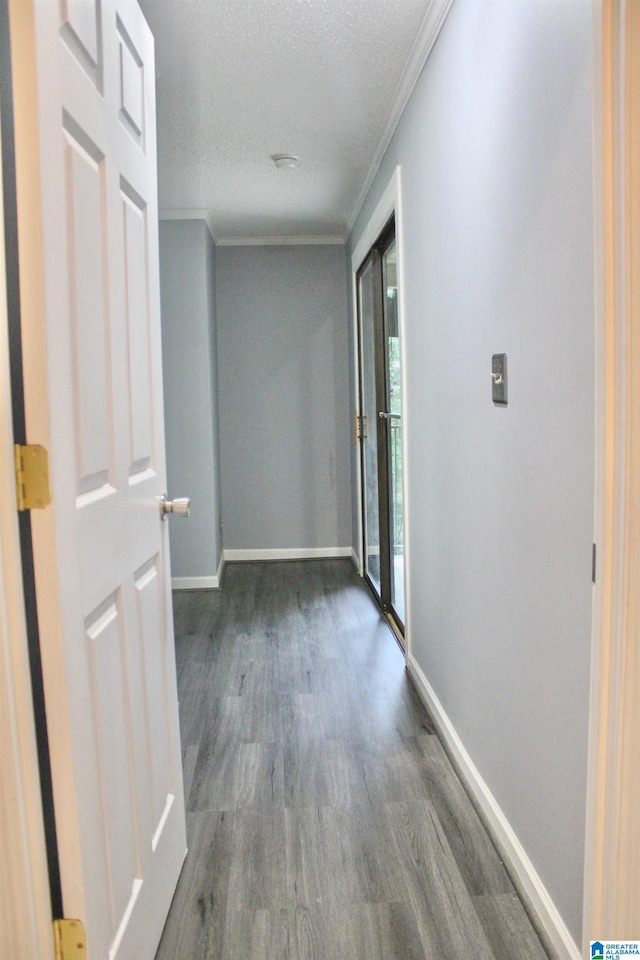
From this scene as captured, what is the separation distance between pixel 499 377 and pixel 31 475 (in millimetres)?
1211

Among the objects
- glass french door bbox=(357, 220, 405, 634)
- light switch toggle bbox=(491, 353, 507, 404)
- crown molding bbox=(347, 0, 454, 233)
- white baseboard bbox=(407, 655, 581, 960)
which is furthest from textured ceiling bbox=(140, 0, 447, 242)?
white baseboard bbox=(407, 655, 581, 960)

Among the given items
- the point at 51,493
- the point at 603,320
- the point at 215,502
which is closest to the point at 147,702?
the point at 51,493

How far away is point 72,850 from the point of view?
3.76 feet

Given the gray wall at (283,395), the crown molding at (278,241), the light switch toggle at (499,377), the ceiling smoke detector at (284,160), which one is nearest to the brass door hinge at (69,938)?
the light switch toggle at (499,377)

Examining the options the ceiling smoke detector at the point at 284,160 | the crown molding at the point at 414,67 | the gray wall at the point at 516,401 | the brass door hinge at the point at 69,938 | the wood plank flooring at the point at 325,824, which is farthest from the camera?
the ceiling smoke detector at the point at 284,160

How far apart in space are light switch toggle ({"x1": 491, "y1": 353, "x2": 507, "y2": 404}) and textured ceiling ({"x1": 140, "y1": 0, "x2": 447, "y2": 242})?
1.21m

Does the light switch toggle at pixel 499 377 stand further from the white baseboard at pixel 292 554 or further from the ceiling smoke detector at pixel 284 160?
the white baseboard at pixel 292 554

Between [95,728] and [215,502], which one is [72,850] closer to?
[95,728]

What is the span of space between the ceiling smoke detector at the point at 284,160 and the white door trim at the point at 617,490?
296cm

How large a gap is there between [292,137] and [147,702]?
9.33 ft

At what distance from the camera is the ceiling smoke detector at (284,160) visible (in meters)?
3.82

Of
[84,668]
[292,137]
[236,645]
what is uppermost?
[292,137]

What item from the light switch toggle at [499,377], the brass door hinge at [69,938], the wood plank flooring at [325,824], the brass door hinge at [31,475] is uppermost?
the light switch toggle at [499,377]

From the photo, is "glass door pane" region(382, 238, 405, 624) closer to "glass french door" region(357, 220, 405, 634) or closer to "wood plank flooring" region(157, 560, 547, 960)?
"glass french door" region(357, 220, 405, 634)
